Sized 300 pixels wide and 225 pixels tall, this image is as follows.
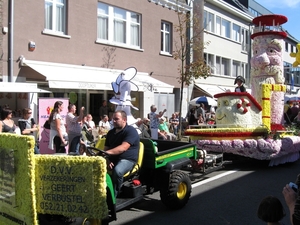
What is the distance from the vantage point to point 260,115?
10.1 meters

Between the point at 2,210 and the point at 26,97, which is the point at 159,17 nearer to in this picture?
the point at 26,97

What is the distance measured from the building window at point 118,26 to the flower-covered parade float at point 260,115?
655 centimetres

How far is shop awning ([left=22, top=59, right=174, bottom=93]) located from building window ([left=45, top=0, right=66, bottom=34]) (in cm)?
141

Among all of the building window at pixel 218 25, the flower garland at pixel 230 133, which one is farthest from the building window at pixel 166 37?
the flower garland at pixel 230 133

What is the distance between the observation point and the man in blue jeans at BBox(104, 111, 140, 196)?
15.6 ft

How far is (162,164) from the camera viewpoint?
556 cm

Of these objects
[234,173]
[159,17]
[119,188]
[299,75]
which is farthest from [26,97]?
[299,75]

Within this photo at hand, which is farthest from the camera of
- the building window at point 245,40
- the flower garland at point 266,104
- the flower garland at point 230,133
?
the building window at point 245,40

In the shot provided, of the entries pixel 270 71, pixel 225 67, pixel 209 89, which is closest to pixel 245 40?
pixel 225 67

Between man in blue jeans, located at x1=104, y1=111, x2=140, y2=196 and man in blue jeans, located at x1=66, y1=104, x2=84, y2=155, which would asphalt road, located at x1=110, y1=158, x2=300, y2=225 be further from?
man in blue jeans, located at x1=66, y1=104, x2=84, y2=155

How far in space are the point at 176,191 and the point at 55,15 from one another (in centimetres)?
1005

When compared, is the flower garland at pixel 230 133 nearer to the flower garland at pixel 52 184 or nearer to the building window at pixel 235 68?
the flower garland at pixel 52 184

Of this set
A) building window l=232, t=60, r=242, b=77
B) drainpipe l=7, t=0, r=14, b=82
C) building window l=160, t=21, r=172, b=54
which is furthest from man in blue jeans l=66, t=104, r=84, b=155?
building window l=232, t=60, r=242, b=77

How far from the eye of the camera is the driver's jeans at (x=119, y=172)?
4.69 meters
